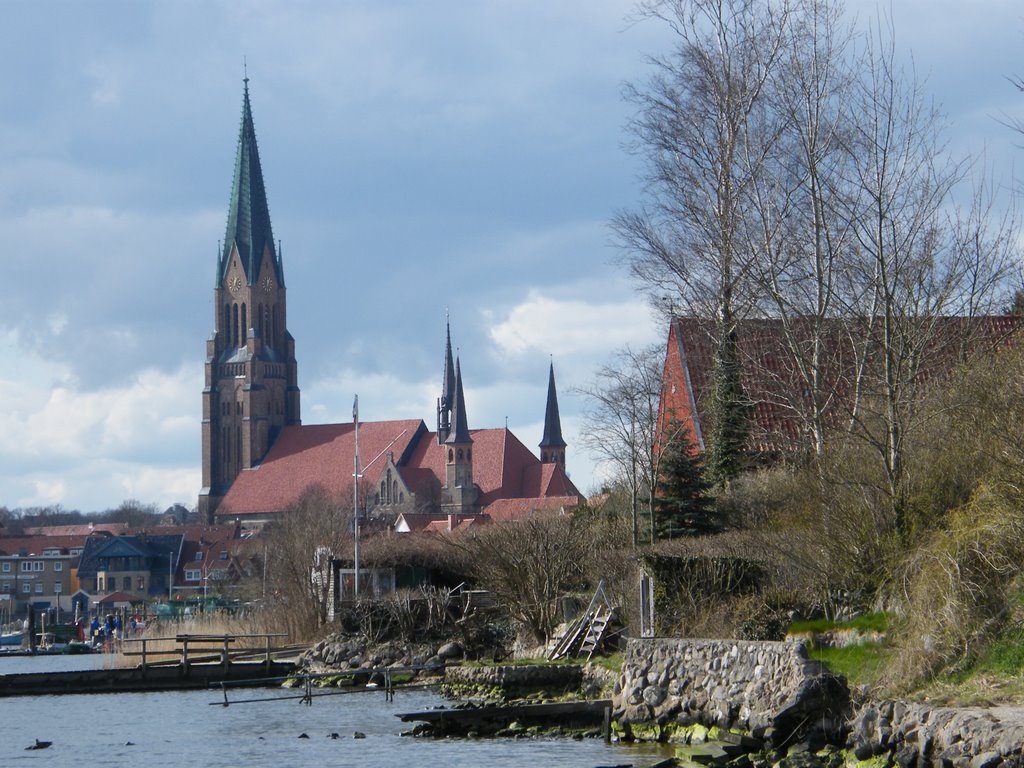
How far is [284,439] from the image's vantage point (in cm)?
14825

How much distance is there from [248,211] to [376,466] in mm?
28360

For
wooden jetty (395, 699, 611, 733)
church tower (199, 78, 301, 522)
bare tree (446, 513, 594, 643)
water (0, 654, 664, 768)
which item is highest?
church tower (199, 78, 301, 522)

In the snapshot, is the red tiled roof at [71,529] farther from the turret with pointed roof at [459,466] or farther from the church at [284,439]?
the turret with pointed roof at [459,466]

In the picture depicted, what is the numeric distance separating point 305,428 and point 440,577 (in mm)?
101380

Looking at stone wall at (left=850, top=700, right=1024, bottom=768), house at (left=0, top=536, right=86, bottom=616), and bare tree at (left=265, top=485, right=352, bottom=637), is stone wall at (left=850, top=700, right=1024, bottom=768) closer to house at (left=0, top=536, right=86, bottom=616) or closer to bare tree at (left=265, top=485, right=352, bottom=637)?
bare tree at (left=265, top=485, right=352, bottom=637)

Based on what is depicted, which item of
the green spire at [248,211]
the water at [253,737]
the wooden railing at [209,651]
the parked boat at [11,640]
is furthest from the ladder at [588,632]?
the green spire at [248,211]

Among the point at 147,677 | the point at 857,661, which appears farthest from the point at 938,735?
the point at 147,677

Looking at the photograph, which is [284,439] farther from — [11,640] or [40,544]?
[11,640]

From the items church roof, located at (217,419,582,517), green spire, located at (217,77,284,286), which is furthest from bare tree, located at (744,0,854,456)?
green spire, located at (217,77,284,286)

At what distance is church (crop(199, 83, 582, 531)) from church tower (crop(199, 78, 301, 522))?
0.10 m

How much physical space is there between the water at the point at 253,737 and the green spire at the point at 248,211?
106 metres

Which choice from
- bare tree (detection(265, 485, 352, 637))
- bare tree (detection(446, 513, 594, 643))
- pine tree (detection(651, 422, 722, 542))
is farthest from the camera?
bare tree (detection(265, 485, 352, 637))

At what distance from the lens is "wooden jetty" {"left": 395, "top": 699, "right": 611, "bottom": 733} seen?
1006 inches

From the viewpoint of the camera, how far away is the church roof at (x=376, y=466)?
131m
